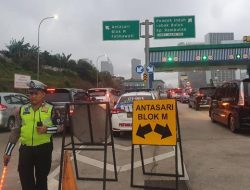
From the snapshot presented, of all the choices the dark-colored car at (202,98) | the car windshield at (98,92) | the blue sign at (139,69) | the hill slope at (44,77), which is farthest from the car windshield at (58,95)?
the hill slope at (44,77)

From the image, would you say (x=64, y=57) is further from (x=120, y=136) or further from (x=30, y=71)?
(x=120, y=136)

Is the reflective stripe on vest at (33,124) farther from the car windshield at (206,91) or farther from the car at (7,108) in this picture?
the car windshield at (206,91)

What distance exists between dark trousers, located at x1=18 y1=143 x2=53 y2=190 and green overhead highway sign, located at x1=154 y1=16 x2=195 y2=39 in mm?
27109

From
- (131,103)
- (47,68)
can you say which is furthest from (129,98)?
(47,68)

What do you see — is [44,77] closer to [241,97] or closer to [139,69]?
[139,69]

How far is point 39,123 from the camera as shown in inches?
236

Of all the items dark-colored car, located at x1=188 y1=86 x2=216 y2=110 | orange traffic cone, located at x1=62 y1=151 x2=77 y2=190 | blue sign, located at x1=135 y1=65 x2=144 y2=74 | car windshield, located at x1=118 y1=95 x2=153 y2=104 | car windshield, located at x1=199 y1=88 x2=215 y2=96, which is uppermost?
blue sign, located at x1=135 y1=65 x2=144 y2=74

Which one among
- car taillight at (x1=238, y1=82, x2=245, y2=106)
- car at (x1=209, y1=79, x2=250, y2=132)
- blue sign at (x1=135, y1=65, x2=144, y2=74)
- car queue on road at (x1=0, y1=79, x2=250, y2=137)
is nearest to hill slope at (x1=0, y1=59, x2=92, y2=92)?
blue sign at (x1=135, y1=65, x2=144, y2=74)

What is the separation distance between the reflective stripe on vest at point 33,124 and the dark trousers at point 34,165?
75mm

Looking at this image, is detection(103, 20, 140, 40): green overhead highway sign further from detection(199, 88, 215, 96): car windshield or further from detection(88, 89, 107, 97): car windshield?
detection(199, 88, 215, 96): car windshield

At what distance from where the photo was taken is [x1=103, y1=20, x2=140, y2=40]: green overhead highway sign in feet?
108

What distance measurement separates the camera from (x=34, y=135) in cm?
605

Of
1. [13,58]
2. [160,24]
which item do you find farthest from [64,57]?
[160,24]

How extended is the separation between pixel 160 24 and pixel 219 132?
672 inches
